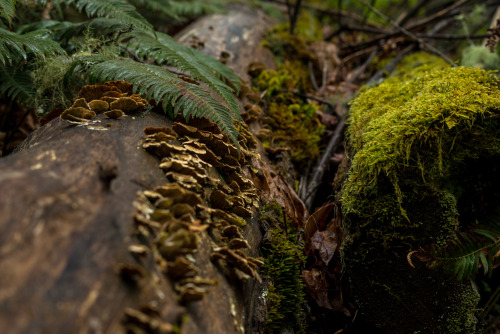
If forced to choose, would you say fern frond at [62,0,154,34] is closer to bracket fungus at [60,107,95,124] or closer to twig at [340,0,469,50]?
bracket fungus at [60,107,95,124]

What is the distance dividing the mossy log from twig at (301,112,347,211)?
1775 millimetres

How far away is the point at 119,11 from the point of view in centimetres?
353

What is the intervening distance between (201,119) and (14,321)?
1899 millimetres

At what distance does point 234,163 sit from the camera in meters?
2.73

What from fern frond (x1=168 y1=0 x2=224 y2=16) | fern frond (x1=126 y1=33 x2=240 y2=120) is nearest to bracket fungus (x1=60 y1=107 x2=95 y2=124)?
fern frond (x1=126 y1=33 x2=240 y2=120)

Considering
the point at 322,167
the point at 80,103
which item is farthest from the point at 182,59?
the point at 322,167

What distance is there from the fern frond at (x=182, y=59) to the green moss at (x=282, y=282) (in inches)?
46.5

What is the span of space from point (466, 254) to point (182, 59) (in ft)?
10.2

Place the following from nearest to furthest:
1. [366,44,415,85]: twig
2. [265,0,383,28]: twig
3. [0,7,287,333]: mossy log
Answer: [0,7,287,333]: mossy log < [366,44,415,85]: twig < [265,0,383,28]: twig

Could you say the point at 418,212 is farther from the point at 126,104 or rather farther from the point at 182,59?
the point at 182,59

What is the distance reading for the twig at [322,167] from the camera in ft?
12.5

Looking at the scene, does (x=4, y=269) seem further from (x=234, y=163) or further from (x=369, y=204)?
(x=369, y=204)

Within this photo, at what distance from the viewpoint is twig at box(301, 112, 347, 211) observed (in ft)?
12.5

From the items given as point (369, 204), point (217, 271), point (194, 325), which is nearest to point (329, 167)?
point (369, 204)
